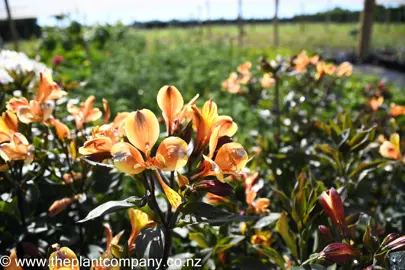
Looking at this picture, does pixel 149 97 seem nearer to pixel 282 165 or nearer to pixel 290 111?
pixel 290 111

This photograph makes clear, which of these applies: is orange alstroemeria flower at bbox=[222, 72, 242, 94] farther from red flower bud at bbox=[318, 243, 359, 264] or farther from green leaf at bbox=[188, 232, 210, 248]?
red flower bud at bbox=[318, 243, 359, 264]

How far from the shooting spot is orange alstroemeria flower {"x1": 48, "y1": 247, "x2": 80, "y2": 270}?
727 mm

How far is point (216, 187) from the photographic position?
75cm

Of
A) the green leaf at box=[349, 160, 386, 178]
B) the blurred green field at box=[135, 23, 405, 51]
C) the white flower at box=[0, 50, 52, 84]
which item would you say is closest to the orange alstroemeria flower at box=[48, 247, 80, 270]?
the white flower at box=[0, 50, 52, 84]

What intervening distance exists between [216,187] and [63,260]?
30 centimetres

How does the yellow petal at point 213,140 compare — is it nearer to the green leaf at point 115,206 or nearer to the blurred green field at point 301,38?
the green leaf at point 115,206

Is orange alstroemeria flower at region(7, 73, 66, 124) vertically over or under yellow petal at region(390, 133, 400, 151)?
over

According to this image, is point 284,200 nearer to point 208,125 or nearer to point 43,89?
point 208,125

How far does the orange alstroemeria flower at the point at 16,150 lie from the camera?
0.86m

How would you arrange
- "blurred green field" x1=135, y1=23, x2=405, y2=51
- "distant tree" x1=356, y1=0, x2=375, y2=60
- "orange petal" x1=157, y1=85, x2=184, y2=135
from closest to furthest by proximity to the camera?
"orange petal" x1=157, y1=85, x2=184, y2=135, "distant tree" x1=356, y1=0, x2=375, y2=60, "blurred green field" x1=135, y1=23, x2=405, y2=51

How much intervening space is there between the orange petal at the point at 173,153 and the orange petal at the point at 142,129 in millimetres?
34

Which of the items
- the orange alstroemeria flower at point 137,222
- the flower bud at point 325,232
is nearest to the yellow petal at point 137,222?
the orange alstroemeria flower at point 137,222

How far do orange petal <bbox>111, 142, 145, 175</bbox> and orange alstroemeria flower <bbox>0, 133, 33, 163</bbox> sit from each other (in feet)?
0.97

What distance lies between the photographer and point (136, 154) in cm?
70
